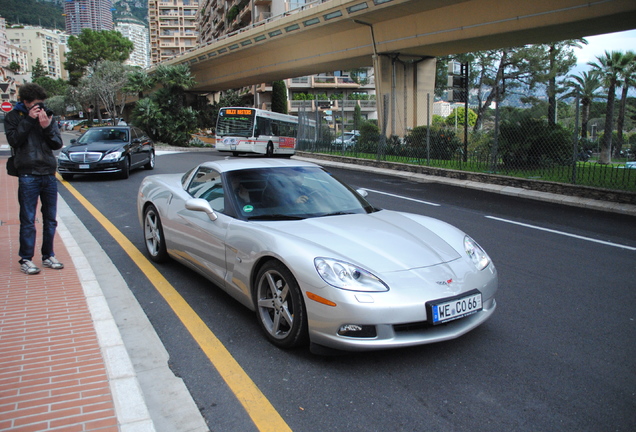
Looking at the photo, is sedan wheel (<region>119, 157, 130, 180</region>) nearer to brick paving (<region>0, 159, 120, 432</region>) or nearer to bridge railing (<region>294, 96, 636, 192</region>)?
bridge railing (<region>294, 96, 636, 192</region>)

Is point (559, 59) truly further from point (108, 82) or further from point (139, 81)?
point (108, 82)

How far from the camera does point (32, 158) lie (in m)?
5.02

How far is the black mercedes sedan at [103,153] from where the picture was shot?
44.3 ft

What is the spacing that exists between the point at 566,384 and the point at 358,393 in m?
1.30

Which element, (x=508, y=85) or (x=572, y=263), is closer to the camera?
(x=572, y=263)

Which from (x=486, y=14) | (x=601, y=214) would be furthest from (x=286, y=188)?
(x=486, y=14)

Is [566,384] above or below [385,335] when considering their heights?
below

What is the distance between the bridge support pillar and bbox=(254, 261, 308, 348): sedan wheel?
23137mm

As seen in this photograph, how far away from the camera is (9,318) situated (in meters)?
4.02

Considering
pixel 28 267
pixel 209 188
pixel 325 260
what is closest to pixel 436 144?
pixel 209 188

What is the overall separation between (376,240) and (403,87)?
2495 centimetres

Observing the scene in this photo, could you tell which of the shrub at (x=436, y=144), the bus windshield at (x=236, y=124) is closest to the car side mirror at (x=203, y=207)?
the shrub at (x=436, y=144)

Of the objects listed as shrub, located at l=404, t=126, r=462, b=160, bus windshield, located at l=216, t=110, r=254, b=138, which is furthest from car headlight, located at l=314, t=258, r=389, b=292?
bus windshield, located at l=216, t=110, r=254, b=138

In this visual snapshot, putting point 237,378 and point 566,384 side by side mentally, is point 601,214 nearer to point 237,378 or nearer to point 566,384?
point 566,384
